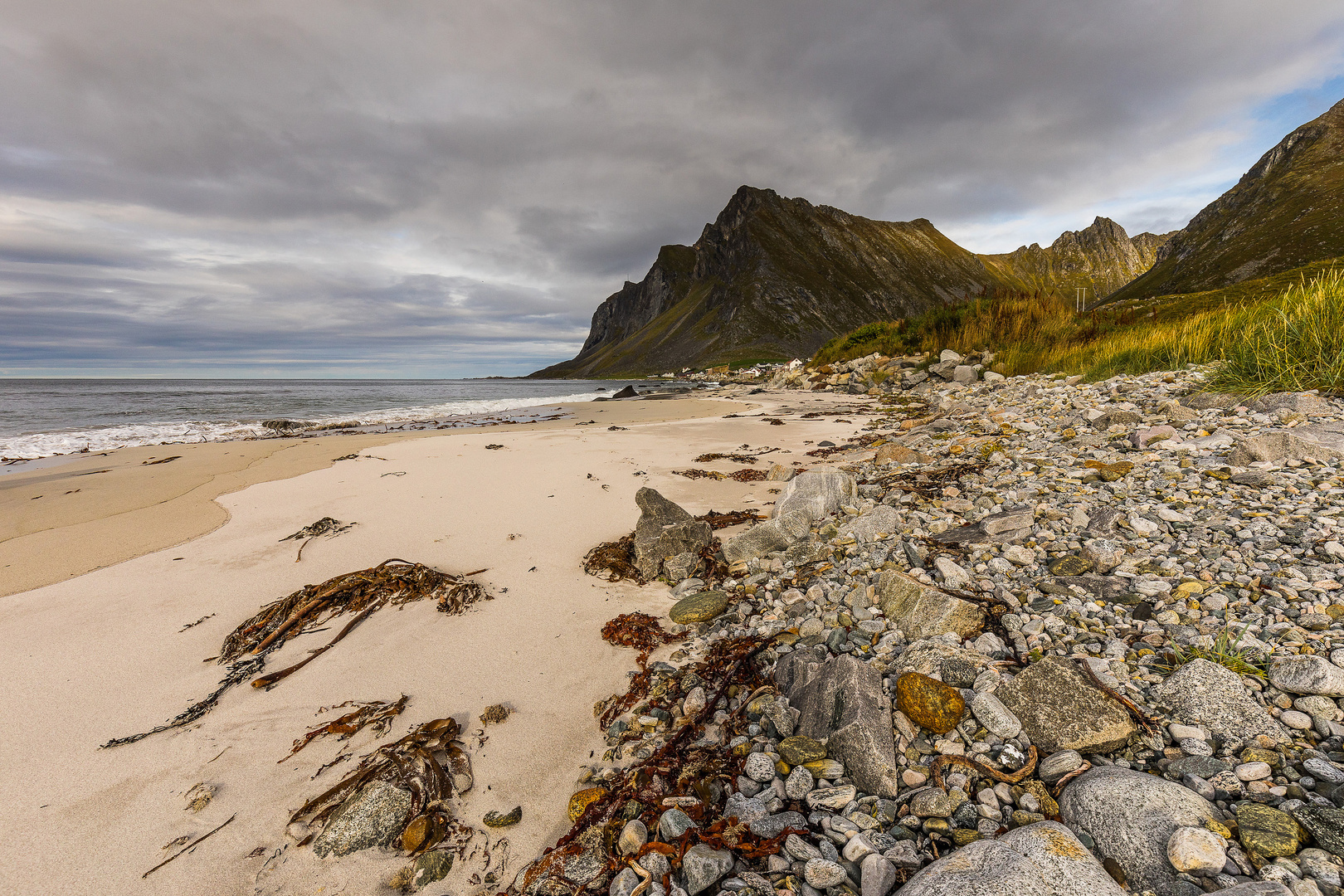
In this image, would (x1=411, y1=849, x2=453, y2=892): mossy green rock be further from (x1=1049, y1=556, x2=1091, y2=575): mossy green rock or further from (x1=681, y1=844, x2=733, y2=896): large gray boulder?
(x1=1049, y1=556, x2=1091, y2=575): mossy green rock

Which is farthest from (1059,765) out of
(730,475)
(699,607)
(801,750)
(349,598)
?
(730,475)

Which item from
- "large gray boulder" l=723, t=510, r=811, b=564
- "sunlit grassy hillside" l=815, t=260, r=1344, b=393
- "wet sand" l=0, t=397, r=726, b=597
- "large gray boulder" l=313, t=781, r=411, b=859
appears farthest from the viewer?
"sunlit grassy hillside" l=815, t=260, r=1344, b=393

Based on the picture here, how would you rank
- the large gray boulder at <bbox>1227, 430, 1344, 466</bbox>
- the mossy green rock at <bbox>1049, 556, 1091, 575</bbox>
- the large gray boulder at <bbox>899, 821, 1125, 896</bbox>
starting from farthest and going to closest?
the large gray boulder at <bbox>1227, 430, 1344, 466</bbox>
the mossy green rock at <bbox>1049, 556, 1091, 575</bbox>
the large gray boulder at <bbox>899, 821, 1125, 896</bbox>

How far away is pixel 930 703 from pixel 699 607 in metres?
1.80

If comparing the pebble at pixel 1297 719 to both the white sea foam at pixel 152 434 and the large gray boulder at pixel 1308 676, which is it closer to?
the large gray boulder at pixel 1308 676

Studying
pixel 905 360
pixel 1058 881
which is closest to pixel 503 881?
pixel 1058 881

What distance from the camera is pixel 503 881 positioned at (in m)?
Answer: 1.99

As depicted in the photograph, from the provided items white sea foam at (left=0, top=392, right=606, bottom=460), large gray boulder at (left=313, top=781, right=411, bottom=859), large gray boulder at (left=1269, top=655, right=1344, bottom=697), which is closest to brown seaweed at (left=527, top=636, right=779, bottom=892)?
large gray boulder at (left=313, top=781, right=411, bottom=859)

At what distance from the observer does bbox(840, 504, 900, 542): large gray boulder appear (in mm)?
4320

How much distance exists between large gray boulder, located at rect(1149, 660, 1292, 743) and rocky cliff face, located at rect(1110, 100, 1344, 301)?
105640 mm

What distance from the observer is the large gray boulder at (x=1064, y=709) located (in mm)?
1938

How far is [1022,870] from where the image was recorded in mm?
1467

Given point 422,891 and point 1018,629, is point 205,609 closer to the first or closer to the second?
point 422,891

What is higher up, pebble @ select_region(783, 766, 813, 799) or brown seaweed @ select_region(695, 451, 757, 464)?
brown seaweed @ select_region(695, 451, 757, 464)
